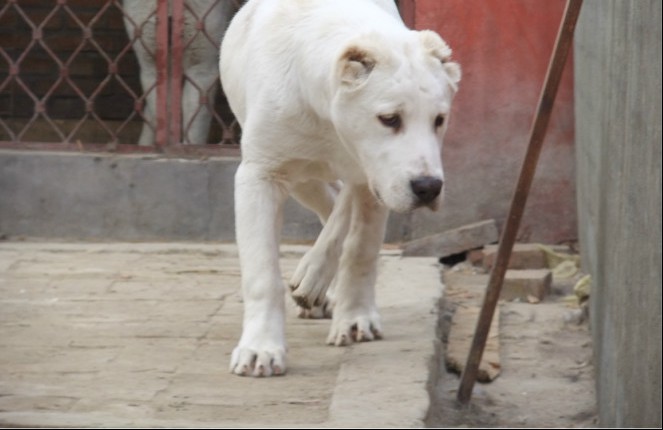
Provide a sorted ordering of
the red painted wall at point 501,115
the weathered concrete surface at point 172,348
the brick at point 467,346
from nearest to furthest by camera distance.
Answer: the weathered concrete surface at point 172,348, the brick at point 467,346, the red painted wall at point 501,115

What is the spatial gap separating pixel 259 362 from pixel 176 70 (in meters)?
3.21

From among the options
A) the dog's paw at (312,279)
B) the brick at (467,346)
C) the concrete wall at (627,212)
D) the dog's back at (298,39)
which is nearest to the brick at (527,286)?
→ the brick at (467,346)

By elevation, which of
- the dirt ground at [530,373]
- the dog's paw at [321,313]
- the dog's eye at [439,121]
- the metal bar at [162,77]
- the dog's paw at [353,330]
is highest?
the dog's eye at [439,121]

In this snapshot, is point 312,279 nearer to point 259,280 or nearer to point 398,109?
point 259,280

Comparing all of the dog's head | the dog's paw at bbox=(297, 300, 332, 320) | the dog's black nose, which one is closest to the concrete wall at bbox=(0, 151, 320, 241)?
the dog's paw at bbox=(297, 300, 332, 320)

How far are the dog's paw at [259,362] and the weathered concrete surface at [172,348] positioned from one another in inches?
1.9

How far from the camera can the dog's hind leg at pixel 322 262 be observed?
19.3ft

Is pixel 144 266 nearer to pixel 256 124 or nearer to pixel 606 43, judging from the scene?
pixel 256 124

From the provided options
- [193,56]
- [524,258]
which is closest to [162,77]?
[193,56]

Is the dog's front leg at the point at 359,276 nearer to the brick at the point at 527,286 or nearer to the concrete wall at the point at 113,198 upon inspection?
the brick at the point at 527,286

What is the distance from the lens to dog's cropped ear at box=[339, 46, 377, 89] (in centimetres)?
534

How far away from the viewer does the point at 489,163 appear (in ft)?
26.3

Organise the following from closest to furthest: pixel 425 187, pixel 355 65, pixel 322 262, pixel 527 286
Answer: pixel 425 187
pixel 355 65
pixel 322 262
pixel 527 286

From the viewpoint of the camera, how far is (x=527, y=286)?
7.42 metres
